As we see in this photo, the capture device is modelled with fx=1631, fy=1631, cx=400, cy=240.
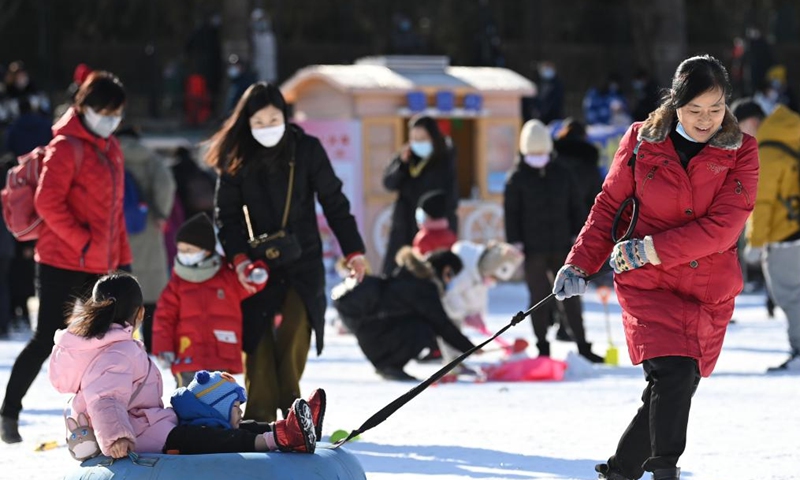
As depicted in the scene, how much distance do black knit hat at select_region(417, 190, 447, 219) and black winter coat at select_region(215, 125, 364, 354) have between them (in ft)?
12.0

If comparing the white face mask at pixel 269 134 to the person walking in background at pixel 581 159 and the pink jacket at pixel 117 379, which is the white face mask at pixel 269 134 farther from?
the person walking in background at pixel 581 159

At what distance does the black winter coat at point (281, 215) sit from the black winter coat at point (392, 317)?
7.95ft

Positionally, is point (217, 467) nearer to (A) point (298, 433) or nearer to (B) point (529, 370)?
(A) point (298, 433)

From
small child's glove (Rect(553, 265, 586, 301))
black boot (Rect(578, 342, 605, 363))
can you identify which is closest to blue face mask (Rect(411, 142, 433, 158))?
black boot (Rect(578, 342, 605, 363))

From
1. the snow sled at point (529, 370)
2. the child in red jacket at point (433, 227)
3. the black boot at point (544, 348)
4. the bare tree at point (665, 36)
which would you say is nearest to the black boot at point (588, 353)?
the black boot at point (544, 348)

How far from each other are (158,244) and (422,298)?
224 centimetres

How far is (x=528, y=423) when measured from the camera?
755 centimetres

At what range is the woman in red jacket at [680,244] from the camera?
5.11 metres

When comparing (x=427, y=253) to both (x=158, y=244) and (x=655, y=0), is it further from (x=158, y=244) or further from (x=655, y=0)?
(x=655, y=0)

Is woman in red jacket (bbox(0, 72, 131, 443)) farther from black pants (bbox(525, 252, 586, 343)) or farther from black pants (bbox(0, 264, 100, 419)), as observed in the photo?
black pants (bbox(525, 252, 586, 343))

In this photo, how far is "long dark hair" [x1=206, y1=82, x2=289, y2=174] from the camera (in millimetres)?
6762

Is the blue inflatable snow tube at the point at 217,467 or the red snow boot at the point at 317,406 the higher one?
the red snow boot at the point at 317,406

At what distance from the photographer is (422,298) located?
9281 millimetres

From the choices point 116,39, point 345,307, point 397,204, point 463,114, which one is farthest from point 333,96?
point 116,39
